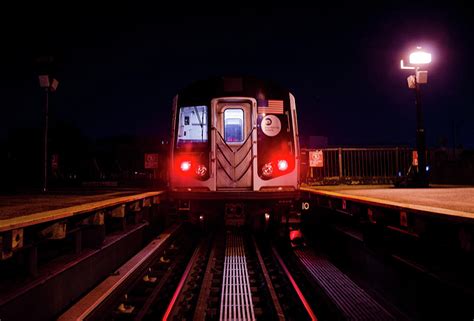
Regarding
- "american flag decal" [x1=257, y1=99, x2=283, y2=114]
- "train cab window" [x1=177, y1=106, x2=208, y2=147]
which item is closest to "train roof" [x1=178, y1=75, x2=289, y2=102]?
"american flag decal" [x1=257, y1=99, x2=283, y2=114]

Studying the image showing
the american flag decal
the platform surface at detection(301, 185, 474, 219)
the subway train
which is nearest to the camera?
the platform surface at detection(301, 185, 474, 219)

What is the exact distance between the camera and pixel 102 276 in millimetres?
5473

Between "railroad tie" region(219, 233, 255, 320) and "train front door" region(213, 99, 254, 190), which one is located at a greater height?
"train front door" region(213, 99, 254, 190)

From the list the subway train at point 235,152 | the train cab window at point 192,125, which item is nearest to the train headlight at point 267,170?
the subway train at point 235,152

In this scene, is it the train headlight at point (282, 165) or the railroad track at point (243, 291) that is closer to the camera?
the railroad track at point (243, 291)

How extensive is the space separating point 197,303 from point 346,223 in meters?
5.09

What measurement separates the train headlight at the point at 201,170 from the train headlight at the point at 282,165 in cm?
150

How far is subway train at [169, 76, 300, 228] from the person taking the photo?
7359 mm

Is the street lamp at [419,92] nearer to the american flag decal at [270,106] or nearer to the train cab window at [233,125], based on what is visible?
the american flag decal at [270,106]

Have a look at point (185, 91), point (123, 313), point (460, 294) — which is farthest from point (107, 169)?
point (460, 294)

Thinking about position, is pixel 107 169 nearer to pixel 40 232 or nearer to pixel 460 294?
pixel 40 232

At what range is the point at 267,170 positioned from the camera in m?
7.53

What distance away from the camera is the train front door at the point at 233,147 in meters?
7.58

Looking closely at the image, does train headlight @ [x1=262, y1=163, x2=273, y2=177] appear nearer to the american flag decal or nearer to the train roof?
the american flag decal
